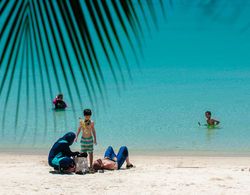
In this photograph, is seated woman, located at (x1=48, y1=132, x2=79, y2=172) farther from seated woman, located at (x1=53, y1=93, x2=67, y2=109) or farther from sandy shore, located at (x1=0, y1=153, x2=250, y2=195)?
seated woman, located at (x1=53, y1=93, x2=67, y2=109)

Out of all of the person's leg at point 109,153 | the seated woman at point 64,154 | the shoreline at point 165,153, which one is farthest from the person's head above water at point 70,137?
the shoreline at point 165,153

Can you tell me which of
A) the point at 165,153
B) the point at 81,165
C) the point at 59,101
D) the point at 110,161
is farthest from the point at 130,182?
the point at 165,153

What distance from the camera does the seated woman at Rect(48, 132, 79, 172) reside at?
7168 millimetres

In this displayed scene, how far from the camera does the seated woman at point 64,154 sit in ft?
23.5

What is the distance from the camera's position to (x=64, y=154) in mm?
7250

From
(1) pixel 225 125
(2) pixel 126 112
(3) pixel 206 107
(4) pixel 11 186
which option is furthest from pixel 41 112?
(3) pixel 206 107

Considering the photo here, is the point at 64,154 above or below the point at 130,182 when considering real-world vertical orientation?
above

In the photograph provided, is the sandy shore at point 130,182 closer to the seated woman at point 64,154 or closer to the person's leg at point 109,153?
the seated woman at point 64,154

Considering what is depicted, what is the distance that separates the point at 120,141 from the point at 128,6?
58.4ft

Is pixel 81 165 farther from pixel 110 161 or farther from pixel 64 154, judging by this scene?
pixel 110 161

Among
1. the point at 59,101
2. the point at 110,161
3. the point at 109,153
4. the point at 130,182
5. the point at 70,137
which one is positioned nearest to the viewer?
the point at 59,101

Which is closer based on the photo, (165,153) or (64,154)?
(64,154)

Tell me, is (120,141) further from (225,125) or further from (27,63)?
(27,63)

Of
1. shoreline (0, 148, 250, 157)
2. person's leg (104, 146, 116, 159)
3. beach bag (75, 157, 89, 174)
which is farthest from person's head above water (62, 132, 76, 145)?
shoreline (0, 148, 250, 157)
